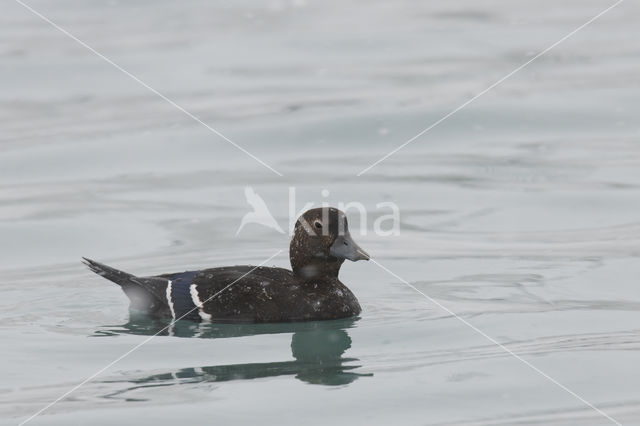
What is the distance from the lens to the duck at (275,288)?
29.9ft

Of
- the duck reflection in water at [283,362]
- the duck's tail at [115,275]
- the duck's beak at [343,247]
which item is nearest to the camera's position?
the duck reflection in water at [283,362]

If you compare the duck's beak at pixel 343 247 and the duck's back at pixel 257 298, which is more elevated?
the duck's beak at pixel 343 247

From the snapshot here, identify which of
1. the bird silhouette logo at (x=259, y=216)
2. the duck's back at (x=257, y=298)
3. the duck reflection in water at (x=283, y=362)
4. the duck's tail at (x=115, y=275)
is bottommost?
the duck reflection in water at (x=283, y=362)

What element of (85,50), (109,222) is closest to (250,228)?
(109,222)

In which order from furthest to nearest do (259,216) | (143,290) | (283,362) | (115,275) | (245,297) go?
1. (259,216)
2. (115,275)
3. (143,290)
4. (245,297)
5. (283,362)

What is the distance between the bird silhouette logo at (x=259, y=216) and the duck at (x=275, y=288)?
2.40 metres

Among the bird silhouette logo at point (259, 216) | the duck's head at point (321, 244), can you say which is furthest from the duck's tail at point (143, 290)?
the bird silhouette logo at point (259, 216)

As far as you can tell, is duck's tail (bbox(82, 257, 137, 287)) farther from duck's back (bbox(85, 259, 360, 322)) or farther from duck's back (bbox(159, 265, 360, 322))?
duck's back (bbox(159, 265, 360, 322))

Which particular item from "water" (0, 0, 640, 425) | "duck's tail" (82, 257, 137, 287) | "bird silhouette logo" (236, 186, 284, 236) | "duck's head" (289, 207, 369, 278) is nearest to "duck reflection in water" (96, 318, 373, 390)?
"water" (0, 0, 640, 425)

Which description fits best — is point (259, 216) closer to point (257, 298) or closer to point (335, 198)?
point (335, 198)

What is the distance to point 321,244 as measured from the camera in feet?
30.5

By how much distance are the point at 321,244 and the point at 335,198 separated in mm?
3606

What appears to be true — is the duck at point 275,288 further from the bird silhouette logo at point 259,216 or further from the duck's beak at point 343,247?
the bird silhouette logo at point 259,216

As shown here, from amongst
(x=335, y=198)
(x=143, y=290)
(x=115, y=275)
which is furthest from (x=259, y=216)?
(x=143, y=290)
